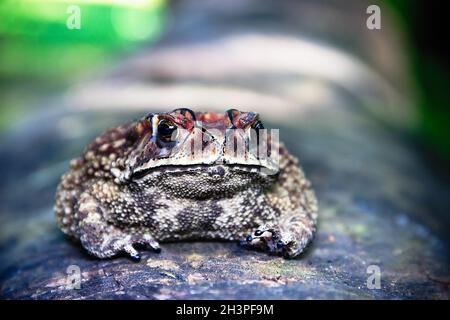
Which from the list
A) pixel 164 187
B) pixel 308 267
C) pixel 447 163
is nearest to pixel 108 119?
pixel 164 187

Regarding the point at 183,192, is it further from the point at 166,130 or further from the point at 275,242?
the point at 275,242

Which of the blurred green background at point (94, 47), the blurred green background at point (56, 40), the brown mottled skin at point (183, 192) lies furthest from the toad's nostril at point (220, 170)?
the blurred green background at point (56, 40)

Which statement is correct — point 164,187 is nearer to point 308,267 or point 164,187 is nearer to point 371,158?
point 308,267

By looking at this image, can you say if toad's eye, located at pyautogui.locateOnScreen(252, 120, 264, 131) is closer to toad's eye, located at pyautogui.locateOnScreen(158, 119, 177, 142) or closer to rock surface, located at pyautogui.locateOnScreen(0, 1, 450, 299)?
toad's eye, located at pyautogui.locateOnScreen(158, 119, 177, 142)

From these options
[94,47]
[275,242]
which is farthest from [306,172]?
[94,47]

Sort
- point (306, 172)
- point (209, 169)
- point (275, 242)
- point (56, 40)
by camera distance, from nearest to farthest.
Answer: point (209, 169), point (275, 242), point (306, 172), point (56, 40)

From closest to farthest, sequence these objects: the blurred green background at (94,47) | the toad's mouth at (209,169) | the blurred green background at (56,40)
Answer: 1. the toad's mouth at (209,169)
2. the blurred green background at (94,47)
3. the blurred green background at (56,40)

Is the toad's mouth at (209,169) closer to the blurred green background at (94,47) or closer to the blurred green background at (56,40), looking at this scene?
the blurred green background at (94,47)
